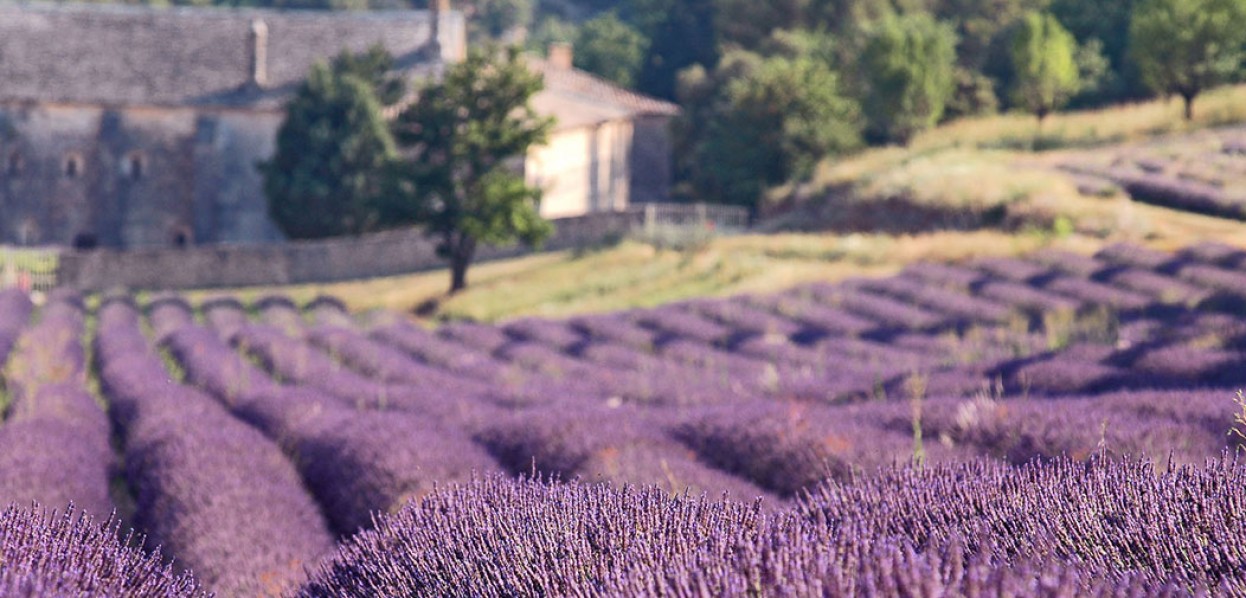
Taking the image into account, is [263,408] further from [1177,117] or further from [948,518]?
[1177,117]

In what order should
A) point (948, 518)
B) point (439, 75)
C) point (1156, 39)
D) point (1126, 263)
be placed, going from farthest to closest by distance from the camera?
1. point (439, 75)
2. point (1156, 39)
3. point (1126, 263)
4. point (948, 518)

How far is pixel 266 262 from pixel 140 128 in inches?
422

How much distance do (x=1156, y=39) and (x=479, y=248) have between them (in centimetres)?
1819

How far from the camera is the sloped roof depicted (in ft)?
148

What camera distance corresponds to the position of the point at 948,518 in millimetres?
3623

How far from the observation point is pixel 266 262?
36.8 metres

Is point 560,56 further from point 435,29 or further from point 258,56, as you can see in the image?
point 258,56

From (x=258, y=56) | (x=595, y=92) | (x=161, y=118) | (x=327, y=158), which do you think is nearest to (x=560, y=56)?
(x=595, y=92)

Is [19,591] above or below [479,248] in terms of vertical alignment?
above

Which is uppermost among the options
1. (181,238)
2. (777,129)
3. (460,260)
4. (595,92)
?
(595,92)

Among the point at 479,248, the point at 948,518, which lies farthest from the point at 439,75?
the point at 948,518

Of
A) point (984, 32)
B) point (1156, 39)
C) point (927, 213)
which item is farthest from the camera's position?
point (984, 32)

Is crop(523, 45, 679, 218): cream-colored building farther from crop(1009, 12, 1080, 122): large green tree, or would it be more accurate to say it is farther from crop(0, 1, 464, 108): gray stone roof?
crop(1009, 12, 1080, 122): large green tree

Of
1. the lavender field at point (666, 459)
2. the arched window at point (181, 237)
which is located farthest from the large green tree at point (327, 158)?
the lavender field at point (666, 459)
